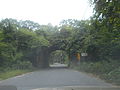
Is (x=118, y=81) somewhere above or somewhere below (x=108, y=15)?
below

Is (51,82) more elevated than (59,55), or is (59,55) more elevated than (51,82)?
(59,55)

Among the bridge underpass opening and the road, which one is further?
the bridge underpass opening

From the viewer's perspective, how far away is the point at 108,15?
1338 cm

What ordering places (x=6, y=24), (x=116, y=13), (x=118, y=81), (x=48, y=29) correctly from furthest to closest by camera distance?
(x=48, y=29) → (x=6, y=24) → (x=118, y=81) → (x=116, y=13)

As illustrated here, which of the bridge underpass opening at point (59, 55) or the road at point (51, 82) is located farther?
the bridge underpass opening at point (59, 55)

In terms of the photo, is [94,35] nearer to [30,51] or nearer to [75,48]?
[75,48]

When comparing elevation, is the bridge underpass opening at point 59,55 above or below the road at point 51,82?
above

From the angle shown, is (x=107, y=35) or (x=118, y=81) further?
(x=107, y=35)

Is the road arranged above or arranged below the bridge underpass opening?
below

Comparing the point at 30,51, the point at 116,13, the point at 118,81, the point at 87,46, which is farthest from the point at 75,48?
the point at 116,13

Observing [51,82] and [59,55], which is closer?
[51,82]

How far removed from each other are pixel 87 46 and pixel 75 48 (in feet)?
23.2

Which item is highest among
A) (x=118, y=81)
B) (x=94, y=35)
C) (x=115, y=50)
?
(x=94, y=35)

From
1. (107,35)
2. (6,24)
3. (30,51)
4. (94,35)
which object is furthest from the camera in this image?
(30,51)
